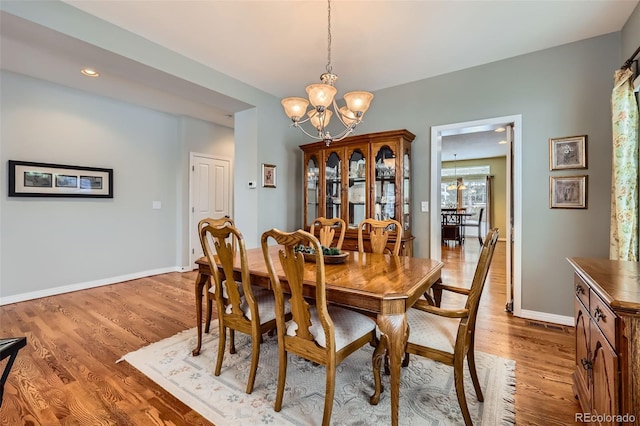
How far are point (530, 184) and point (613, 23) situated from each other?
1.40 metres

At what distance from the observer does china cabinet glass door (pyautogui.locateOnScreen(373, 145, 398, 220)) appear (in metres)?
3.37

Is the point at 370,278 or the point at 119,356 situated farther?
the point at 119,356

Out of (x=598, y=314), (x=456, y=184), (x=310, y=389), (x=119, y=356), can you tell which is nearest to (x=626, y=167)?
(x=598, y=314)

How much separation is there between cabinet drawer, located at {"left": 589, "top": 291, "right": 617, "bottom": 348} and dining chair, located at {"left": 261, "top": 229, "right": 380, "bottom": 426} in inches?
39.1

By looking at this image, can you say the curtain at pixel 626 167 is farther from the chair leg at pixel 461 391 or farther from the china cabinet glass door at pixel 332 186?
the china cabinet glass door at pixel 332 186

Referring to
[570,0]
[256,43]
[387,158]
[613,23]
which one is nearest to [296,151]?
[387,158]

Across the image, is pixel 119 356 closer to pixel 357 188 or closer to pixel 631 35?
pixel 357 188

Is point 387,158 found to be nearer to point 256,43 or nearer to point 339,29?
point 339,29

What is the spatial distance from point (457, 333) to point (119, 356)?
92.4 inches

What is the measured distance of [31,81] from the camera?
347cm

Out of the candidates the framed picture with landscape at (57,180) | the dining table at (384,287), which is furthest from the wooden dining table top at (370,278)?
the framed picture with landscape at (57,180)

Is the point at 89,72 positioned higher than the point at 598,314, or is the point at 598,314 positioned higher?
the point at 89,72

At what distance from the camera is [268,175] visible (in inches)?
153

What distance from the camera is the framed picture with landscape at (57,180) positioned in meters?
3.40
